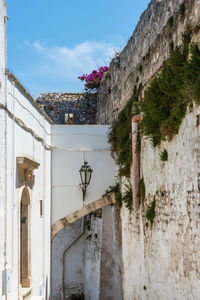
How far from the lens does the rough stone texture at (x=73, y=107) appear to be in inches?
570

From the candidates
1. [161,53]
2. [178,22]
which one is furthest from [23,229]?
[178,22]

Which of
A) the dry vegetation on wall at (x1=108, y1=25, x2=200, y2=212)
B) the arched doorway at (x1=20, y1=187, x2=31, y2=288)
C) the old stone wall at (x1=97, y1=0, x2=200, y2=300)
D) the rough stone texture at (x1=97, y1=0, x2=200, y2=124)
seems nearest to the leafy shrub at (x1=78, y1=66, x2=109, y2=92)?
the rough stone texture at (x1=97, y1=0, x2=200, y2=124)

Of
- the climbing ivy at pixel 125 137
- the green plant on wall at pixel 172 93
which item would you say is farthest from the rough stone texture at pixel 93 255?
the green plant on wall at pixel 172 93

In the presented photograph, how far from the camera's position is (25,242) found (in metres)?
7.15

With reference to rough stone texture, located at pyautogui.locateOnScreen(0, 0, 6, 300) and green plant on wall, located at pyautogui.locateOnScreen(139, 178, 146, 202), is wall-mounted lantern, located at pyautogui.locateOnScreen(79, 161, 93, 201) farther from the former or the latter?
rough stone texture, located at pyautogui.locateOnScreen(0, 0, 6, 300)

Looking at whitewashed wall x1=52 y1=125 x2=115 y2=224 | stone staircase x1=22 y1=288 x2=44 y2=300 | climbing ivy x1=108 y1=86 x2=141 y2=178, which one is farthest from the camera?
whitewashed wall x1=52 y1=125 x2=115 y2=224

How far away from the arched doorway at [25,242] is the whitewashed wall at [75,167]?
2.44 m

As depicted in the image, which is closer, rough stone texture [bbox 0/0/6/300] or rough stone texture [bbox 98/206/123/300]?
rough stone texture [bbox 0/0/6/300]

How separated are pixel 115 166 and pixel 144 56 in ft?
10.0

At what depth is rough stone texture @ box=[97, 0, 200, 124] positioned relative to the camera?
5.78 meters

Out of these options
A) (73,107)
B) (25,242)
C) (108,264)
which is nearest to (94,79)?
(73,107)

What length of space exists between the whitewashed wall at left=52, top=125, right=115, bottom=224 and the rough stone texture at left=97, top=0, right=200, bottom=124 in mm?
810

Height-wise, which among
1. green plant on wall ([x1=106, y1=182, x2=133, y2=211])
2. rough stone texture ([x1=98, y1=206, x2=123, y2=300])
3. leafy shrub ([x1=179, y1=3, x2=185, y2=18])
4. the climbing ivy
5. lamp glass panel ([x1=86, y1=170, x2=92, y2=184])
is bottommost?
rough stone texture ([x1=98, y1=206, x2=123, y2=300])

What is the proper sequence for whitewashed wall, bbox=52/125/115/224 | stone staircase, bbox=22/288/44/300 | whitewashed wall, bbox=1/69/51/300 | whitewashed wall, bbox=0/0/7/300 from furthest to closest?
1. whitewashed wall, bbox=52/125/115/224
2. stone staircase, bbox=22/288/44/300
3. whitewashed wall, bbox=1/69/51/300
4. whitewashed wall, bbox=0/0/7/300
